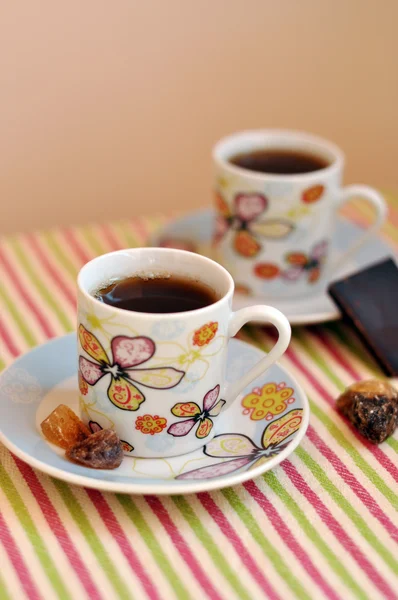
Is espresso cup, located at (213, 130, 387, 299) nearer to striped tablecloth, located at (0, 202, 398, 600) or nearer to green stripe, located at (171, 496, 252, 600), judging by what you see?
striped tablecloth, located at (0, 202, 398, 600)

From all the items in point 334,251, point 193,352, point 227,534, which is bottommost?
point 334,251

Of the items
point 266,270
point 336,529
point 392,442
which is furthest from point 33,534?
point 266,270

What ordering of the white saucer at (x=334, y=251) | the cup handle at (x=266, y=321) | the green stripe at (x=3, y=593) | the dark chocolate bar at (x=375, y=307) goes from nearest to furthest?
1. the green stripe at (x=3, y=593)
2. the cup handle at (x=266, y=321)
3. the dark chocolate bar at (x=375, y=307)
4. the white saucer at (x=334, y=251)

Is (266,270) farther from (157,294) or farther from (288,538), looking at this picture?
(288,538)

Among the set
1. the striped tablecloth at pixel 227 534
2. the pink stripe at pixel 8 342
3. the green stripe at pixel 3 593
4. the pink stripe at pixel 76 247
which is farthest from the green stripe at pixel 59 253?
the green stripe at pixel 3 593

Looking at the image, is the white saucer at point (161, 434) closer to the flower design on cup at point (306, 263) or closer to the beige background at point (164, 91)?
the flower design on cup at point (306, 263)

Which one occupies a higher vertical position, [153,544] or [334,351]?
[153,544]

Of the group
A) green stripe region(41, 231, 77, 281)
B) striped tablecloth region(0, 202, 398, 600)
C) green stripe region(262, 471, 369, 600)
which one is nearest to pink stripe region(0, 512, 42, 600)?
striped tablecloth region(0, 202, 398, 600)
